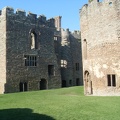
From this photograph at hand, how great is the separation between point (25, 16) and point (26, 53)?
15.2 ft

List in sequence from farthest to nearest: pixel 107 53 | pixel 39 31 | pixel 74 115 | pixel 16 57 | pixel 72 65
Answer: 1. pixel 72 65
2. pixel 39 31
3. pixel 16 57
4. pixel 107 53
5. pixel 74 115

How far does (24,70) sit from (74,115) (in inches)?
769

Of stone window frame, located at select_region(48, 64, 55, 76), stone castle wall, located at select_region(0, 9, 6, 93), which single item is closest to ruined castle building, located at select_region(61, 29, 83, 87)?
stone window frame, located at select_region(48, 64, 55, 76)

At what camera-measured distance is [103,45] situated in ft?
64.8

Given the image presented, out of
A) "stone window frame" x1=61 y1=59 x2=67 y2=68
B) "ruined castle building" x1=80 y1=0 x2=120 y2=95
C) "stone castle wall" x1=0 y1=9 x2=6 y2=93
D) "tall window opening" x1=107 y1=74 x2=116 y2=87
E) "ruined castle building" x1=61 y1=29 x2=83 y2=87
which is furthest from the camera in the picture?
"stone window frame" x1=61 y1=59 x2=67 y2=68

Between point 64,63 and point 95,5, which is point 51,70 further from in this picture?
point 95,5

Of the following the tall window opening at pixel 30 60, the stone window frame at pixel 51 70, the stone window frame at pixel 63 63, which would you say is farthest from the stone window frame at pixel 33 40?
the stone window frame at pixel 63 63

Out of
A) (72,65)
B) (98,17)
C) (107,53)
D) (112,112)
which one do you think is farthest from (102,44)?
(72,65)

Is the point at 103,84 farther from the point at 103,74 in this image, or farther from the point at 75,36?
the point at 75,36

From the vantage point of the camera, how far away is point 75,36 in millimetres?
41219

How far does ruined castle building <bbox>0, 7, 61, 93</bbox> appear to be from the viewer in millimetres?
28469

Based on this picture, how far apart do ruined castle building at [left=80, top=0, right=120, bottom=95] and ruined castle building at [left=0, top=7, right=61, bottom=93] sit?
10.6m

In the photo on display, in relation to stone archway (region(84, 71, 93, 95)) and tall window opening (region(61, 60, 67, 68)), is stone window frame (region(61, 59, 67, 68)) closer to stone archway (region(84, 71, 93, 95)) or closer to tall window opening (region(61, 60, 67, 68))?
tall window opening (region(61, 60, 67, 68))

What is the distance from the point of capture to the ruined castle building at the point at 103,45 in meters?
19.1
